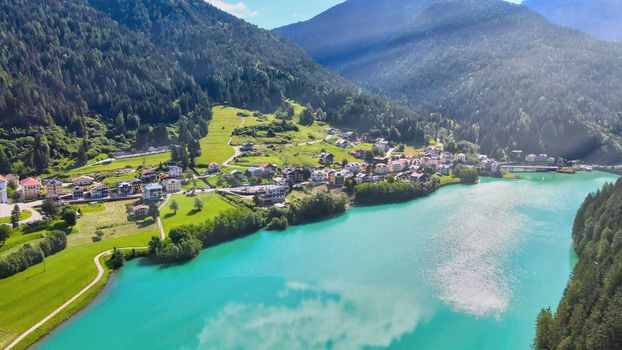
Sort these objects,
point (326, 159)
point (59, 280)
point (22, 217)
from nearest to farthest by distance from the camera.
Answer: point (59, 280)
point (22, 217)
point (326, 159)

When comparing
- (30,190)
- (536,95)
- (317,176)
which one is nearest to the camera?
(30,190)

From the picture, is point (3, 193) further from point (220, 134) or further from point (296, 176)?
point (220, 134)

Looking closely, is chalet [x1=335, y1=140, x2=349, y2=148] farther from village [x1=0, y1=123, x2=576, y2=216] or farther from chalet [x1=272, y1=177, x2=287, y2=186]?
chalet [x1=272, y1=177, x2=287, y2=186]

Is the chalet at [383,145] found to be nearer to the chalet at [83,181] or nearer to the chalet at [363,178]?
the chalet at [363,178]

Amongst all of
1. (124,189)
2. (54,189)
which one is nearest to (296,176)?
(124,189)

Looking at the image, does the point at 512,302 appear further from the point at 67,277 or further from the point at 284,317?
the point at 67,277

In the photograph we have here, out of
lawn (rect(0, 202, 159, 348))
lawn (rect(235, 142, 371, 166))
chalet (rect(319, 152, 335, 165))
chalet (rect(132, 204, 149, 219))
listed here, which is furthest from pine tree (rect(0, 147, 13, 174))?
chalet (rect(319, 152, 335, 165))

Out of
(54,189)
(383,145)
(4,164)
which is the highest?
(4,164)
